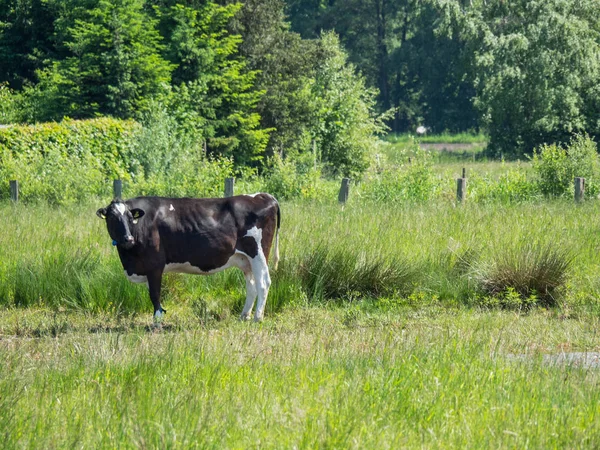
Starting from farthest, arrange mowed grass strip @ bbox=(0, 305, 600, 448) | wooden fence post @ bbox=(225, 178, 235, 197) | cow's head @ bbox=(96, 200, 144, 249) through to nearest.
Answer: wooden fence post @ bbox=(225, 178, 235, 197) → cow's head @ bbox=(96, 200, 144, 249) → mowed grass strip @ bbox=(0, 305, 600, 448)

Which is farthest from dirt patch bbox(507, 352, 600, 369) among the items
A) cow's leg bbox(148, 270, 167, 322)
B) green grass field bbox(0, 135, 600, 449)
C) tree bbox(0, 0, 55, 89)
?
tree bbox(0, 0, 55, 89)

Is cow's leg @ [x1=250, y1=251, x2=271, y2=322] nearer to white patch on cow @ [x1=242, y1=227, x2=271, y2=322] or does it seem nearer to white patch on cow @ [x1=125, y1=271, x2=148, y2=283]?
white patch on cow @ [x1=242, y1=227, x2=271, y2=322]

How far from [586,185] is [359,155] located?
13.4 meters

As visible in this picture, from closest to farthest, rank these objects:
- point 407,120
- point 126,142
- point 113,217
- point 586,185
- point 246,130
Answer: point 113,217, point 586,185, point 126,142, point 246,130, point 407,120

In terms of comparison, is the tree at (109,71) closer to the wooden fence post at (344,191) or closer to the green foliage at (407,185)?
the green foliage at (407,185)

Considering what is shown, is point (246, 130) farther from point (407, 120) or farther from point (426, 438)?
point (407, 120)

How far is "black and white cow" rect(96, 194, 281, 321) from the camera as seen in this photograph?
11.1 m

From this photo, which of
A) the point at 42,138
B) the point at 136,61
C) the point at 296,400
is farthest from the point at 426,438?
the point at 136,61

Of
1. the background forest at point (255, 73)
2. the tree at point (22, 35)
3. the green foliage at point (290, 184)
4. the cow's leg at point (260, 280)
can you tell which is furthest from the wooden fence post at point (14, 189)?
the tree at point (22, 35)

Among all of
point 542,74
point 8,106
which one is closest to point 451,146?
point 542,74

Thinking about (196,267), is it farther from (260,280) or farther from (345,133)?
(345,133)

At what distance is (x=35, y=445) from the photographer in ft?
18.1

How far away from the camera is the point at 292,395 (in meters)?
6.55

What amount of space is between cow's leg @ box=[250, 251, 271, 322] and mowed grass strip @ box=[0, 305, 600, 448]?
7.52 ft
